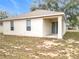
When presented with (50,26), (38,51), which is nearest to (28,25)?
(50,26)

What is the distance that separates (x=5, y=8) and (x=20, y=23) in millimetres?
34358

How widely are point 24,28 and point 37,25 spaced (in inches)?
93.6

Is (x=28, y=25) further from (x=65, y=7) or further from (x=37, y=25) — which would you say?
(x=65, y=7)

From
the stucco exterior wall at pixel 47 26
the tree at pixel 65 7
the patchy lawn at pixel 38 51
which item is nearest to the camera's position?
the patchy lawn at pixel 38 51

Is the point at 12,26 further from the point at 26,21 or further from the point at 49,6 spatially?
the point at 49,6

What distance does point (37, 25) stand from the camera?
20.6 metres

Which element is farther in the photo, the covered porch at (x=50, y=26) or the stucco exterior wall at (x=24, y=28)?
Answer: the covered porch at (x=50, y=26)

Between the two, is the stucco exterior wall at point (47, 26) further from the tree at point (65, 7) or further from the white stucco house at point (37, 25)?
the tree at point (65, 7)

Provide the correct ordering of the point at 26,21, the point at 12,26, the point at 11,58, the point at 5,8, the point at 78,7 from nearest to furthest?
the point at 11,58 → the point at 26,21 → the point at 12,26 → the point at 78,7 → the point at 5,8

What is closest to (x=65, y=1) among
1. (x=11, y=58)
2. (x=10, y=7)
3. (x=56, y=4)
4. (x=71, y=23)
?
(x=56, y=4)

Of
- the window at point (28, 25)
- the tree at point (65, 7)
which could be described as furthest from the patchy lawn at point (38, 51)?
the tree at point (65, 7)

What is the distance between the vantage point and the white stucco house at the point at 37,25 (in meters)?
19.3

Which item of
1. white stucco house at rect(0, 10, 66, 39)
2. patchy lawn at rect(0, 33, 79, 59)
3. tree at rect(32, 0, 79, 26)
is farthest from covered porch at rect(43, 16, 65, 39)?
tree at rect(32, 0, 79, 26)

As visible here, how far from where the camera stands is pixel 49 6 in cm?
4053
